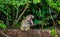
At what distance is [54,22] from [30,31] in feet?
4.47

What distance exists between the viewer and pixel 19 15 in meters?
6.86

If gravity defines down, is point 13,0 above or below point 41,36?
above

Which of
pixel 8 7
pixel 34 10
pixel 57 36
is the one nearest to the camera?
pixel 57 36

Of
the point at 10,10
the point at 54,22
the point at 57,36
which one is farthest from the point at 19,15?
the point at 57,36

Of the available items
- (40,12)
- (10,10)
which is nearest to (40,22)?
(40,12)

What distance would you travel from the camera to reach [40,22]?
22.4 ft

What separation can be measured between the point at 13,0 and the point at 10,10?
1282 millimetres

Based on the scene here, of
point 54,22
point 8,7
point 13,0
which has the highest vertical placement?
point 13,0

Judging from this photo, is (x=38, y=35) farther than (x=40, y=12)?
No

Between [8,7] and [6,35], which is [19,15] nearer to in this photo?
[8,7]

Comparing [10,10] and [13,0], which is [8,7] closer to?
[10,10]

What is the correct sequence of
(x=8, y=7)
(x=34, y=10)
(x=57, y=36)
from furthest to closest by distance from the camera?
1. (x=34, y=10)
2. (x=8, y=7)
3. (x=57, y=36)

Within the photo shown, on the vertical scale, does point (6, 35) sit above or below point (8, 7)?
below

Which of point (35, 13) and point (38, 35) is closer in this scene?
point (38, 35)
